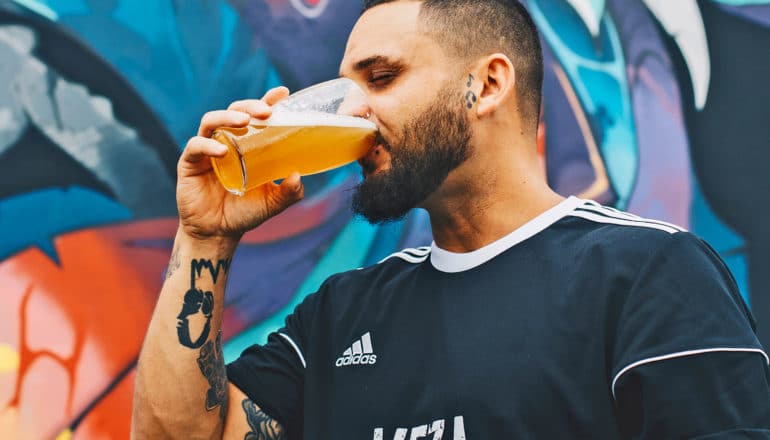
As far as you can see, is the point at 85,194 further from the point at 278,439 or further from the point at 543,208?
the point at 543,208

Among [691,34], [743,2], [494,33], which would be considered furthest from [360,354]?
[743,2]

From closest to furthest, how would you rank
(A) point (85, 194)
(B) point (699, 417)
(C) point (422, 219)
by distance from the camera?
(B) point (699, 417) < (A) point (85, 194) < (C) point (422, 219)

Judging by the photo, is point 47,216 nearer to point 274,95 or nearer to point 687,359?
point 274,95

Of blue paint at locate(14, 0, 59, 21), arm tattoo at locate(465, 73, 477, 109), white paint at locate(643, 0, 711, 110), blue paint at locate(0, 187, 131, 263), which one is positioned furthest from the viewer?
white paint at locate(643, 0, 711, 110)

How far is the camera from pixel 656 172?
406 cm

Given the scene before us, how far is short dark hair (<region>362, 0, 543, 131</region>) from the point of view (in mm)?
2125

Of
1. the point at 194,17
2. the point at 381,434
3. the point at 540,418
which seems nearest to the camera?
the point at 540,418

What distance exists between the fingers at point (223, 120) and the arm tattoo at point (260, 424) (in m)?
0.73

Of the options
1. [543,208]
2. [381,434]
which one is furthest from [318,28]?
[381,434]

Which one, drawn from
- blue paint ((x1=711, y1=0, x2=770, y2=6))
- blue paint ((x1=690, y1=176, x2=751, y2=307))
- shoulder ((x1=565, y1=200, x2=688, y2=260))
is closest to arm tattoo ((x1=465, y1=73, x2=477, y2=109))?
shoulder ((x1=565, y1=200, x2=688, y2=260))

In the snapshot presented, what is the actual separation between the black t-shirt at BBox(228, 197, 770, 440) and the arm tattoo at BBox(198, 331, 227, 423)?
0.12 m

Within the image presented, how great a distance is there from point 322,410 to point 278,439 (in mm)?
147

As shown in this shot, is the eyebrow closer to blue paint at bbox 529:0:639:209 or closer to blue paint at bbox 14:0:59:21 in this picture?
blue paint at bbox 14:0:59:21

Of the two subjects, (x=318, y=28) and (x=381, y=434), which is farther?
(x=318, y=28)
